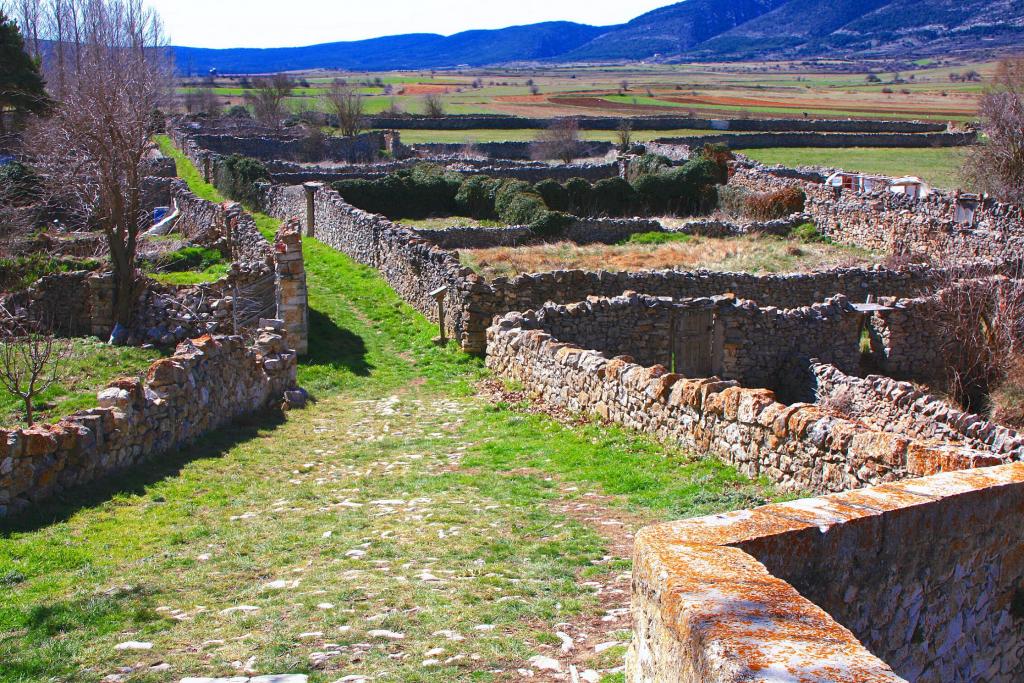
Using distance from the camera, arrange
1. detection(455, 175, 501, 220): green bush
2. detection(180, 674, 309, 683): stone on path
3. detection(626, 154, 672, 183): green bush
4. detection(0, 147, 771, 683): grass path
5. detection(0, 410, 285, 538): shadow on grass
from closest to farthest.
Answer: detection(180, 674, 309, 683): stone on path → detection(0, 147, 771, 683): grass path → detection(0, 410, 285, 538): shadow on grass → detection(455, 175, 501, 220): green bush → detection(626, 154, 672, 183): green bush

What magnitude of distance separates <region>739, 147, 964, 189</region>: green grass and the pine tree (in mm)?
40196

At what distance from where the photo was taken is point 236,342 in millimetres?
14266

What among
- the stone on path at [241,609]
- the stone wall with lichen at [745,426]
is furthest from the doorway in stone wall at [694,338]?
the stone on path at [241,609]

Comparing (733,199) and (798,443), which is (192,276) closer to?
(798,443)

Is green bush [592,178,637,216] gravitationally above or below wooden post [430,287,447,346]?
above

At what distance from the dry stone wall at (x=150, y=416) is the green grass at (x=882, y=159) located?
37.1 metres

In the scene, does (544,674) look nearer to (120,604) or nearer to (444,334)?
(120,604)

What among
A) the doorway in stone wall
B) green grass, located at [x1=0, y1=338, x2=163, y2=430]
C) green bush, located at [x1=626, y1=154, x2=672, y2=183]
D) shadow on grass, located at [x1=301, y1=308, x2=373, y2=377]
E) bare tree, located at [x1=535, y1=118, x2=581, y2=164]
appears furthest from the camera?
bare tree, located at [x1=535, y1=118, x2=581, y2=164]

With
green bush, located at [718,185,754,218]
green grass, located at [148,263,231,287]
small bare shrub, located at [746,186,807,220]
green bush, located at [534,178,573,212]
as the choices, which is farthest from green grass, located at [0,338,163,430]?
green bush, located at [718,185,754,218]

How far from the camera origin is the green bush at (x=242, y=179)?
38.2m

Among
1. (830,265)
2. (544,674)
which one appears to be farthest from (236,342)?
(830,265)

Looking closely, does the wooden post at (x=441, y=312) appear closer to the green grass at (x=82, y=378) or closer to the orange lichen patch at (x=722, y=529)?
the green grass at (x=82, y=378)

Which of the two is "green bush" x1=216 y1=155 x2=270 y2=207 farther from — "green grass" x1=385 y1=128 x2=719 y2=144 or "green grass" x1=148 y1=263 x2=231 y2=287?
"green grass" x1=385 y1=128 x2=719 y2=144

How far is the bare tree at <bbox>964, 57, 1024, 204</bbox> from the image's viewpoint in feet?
111
